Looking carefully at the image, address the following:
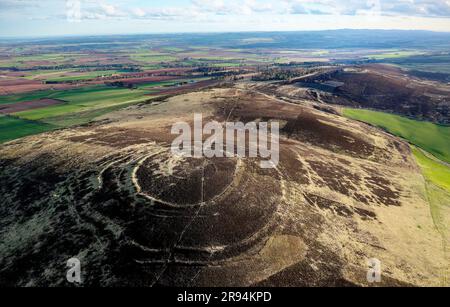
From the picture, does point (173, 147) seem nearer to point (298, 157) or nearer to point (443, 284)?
point (298, 157)

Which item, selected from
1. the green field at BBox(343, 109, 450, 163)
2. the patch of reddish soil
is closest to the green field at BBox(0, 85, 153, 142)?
the patch of reddish soil

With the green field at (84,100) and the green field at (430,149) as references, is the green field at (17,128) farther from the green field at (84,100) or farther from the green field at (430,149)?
the green field at (430,149)

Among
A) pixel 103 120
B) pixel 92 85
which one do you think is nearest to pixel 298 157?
pixel 103 120

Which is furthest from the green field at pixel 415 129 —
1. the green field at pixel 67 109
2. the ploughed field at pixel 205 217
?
the green field at pixel 67 109

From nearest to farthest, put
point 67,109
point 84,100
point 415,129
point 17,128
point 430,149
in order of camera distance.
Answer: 1. point 430,149
2. point 17,128
3. point 415,129
4. point 67,109
5. point 84,100

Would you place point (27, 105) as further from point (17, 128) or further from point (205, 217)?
point (205, 217)

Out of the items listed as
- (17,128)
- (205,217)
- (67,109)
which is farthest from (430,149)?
(67,109)
